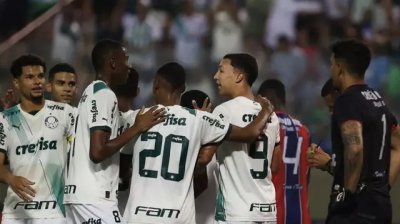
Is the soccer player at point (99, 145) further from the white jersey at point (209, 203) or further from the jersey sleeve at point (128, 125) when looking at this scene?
the white jersey at point (209, 203)

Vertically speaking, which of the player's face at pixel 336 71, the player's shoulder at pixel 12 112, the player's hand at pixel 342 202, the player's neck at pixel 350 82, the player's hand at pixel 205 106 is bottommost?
the player's hand at pixel 342 202

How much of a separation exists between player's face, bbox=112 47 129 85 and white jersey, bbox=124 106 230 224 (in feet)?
1.66

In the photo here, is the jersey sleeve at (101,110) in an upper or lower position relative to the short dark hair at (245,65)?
lower

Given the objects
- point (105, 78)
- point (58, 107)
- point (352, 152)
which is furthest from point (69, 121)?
point (352, 152)

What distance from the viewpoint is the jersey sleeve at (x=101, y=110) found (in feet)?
26.5

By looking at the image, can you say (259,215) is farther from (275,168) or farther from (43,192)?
(43,192)

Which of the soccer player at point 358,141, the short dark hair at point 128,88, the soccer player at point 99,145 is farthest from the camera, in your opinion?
the short dark hair at point 128,88

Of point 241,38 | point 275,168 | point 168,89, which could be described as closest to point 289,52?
point 241,38

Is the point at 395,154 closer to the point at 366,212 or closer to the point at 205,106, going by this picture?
the point at 366,212

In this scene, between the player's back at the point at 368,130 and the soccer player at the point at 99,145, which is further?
the soccer player at the point at 99,145

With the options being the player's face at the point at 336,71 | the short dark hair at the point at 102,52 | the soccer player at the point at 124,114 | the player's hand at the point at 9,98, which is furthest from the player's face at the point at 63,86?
the player's face at the point at 336,71

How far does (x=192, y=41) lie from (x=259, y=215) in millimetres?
6624

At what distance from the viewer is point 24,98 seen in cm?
922

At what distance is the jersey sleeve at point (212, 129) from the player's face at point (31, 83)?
66.9 inches
